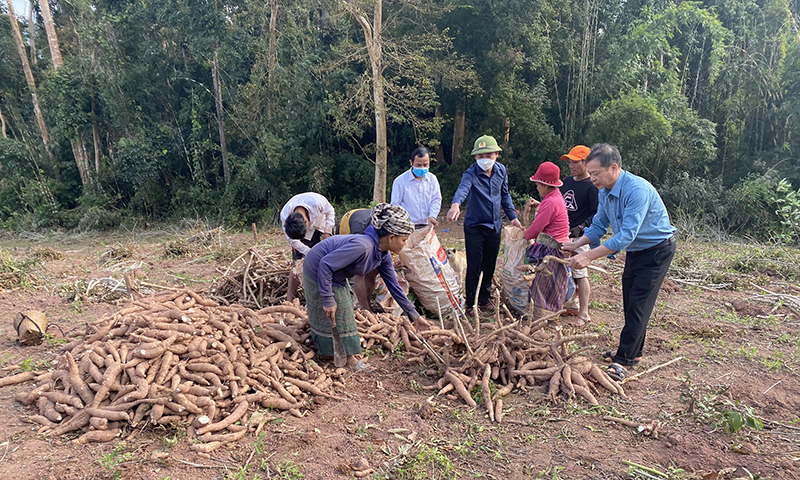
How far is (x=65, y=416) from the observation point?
314 centimetres

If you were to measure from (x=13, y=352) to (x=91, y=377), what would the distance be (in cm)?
196

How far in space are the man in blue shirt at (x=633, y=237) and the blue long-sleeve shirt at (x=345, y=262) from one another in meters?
1.39

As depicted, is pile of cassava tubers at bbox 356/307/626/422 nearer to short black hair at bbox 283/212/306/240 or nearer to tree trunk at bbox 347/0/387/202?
short black hair at bbox 283/212/306/240

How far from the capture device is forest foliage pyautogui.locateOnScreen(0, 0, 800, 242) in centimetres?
1112

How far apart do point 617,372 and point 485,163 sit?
89.7 inches

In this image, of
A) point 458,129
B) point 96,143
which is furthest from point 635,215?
point 96,143

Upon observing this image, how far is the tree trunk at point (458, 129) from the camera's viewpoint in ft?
43.9

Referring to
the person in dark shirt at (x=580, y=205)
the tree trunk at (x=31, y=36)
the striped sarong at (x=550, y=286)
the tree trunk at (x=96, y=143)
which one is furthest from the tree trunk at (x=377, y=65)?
the tree trunk at (x=31, y=36)

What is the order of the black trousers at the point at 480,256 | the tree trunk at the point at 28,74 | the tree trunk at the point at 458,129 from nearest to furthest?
the black trousers at the point at 480,256
the tree trunk at the point at 458,129
the tree trunk at the point at 28,74

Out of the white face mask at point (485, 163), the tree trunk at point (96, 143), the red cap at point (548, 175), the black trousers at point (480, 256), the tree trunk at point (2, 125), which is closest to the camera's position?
the red cap at point (548, 175)

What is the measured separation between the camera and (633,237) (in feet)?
11.0

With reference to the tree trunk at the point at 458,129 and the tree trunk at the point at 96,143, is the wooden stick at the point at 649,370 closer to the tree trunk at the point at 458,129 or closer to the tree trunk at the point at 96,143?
the tree trunk at the point at 458,129

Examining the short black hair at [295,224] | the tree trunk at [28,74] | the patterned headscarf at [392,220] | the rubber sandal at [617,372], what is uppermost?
the tree trunk at [28,74]

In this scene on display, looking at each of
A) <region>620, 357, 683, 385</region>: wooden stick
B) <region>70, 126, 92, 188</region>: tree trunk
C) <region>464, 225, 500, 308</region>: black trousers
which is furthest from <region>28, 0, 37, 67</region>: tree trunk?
<region>620, 357, 683, 385</region>: wooden stick
